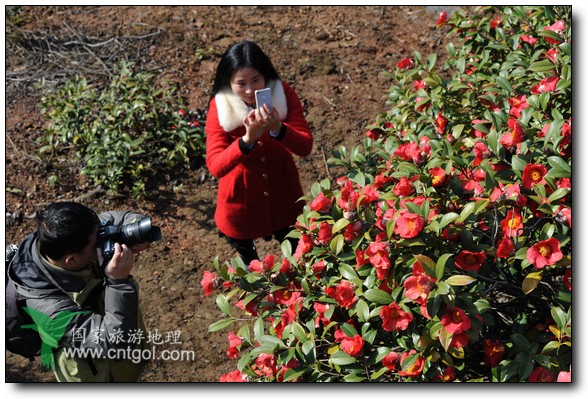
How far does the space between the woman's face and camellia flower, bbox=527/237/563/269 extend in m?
1.22

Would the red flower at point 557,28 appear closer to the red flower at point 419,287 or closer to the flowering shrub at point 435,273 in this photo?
the flowering shrub at point 435,273

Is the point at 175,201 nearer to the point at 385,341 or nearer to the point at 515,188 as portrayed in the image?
the point at 385,341

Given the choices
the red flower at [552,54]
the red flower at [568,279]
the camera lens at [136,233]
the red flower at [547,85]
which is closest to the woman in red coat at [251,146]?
the camera lens at [136,233]

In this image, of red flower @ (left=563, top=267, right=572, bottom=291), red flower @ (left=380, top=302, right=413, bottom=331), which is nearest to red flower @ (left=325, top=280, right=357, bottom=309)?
red flower @ (left=380, top=302, right=413, bottom=331)

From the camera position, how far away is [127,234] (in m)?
2.35

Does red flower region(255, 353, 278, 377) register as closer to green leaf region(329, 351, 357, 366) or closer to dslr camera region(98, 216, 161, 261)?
green leaf region(329, 351, 357, 366)

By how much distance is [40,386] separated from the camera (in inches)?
95.2

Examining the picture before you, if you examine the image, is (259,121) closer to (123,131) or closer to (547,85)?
(547,85)

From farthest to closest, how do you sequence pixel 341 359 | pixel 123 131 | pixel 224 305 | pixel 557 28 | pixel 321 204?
1. pixel 123 131
2. pixel 557 28
3. pixel 224 305
4. pixel 321 204
5. pixel 341 359

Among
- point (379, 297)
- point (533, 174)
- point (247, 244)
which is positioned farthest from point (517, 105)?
point (247, 244)

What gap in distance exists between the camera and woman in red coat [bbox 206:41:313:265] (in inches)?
107

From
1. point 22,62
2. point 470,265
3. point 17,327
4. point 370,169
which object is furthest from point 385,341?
point 22,62

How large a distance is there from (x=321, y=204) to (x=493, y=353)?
68cm

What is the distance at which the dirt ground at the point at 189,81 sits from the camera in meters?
3.41
